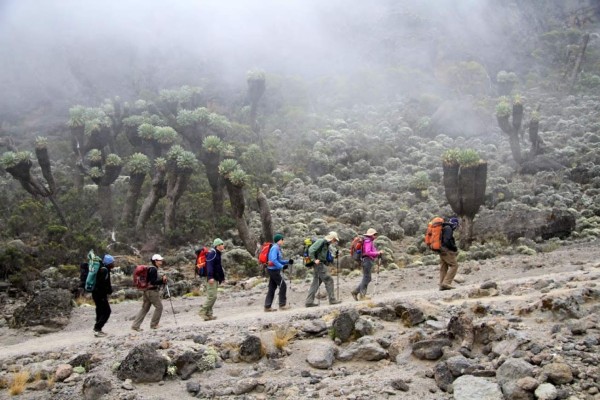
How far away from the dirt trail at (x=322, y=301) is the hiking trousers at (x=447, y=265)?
0.33 meters

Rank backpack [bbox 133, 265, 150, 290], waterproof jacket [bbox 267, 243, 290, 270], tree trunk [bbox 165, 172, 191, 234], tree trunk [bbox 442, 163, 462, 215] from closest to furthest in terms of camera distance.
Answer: backpack [bbox 133, 265, 150, 290] < waterproof jacket [bbox 267, 243, 290, 270] < tree trunk [bbox 442, 163, 462, 215] < tree trunk [bbox 165, 172, 191, 234]

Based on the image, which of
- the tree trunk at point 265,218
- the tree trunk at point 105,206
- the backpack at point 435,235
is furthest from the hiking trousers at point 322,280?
the tree trunk at point 105,206

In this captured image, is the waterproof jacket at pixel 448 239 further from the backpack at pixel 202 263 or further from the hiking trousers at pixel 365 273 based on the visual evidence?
the backpack at pixel 202 263

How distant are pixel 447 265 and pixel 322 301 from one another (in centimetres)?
309

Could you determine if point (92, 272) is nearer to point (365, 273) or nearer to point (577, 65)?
point (365, 273)

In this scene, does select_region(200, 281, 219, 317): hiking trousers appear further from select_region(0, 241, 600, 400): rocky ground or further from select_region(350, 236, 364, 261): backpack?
select_region(350, 236, 364, 261): backpack

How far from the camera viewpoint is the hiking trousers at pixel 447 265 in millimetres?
12338

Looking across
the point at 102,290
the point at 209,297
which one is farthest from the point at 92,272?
the point at 209,297

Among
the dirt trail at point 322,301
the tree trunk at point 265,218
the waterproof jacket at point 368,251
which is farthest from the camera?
the tree trunk at point 265,218

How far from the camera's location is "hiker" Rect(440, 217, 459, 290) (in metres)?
12.2

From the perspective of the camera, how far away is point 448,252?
12289mm

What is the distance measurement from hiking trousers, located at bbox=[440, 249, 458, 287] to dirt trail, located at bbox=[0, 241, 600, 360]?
33cm

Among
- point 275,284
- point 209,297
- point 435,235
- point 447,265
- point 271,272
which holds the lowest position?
point 209,297

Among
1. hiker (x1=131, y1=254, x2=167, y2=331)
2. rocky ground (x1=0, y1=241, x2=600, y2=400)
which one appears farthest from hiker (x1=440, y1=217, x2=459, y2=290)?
hiker (x1=131, y1=254, x2=167, y2=331)
